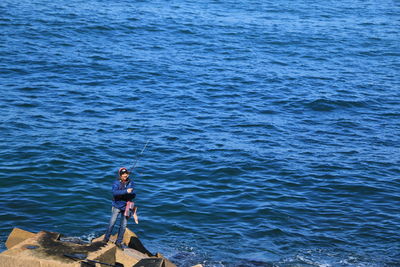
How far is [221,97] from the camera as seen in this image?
33250mm

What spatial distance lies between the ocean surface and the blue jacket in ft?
9.34

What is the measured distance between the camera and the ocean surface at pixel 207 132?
19.6m

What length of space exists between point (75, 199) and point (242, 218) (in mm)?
5506

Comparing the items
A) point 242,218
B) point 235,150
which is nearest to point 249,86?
point 235,150

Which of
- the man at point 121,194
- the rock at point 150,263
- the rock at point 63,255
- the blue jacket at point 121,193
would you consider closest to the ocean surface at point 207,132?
the man at point 121,194

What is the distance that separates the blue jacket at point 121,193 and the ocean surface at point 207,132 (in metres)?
2.85

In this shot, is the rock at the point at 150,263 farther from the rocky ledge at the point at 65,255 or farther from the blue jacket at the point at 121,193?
the blue jacket at the point at 121,193

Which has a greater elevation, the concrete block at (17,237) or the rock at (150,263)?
the rock at (150,263)

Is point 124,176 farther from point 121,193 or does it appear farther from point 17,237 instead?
point 17,237

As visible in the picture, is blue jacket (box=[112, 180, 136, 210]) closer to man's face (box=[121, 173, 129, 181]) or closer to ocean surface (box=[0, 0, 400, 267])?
man's face (box=[121, 173, 129, 181])

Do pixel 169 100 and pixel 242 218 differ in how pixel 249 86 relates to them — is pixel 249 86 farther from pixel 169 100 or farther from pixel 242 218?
pixel 242 218

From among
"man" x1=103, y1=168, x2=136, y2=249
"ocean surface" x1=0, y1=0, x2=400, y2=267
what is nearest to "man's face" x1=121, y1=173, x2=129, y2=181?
"man" x1=103, y1=168, x2=136, y2=249

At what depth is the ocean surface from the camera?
19578mm

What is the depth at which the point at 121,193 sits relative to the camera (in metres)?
15.1
